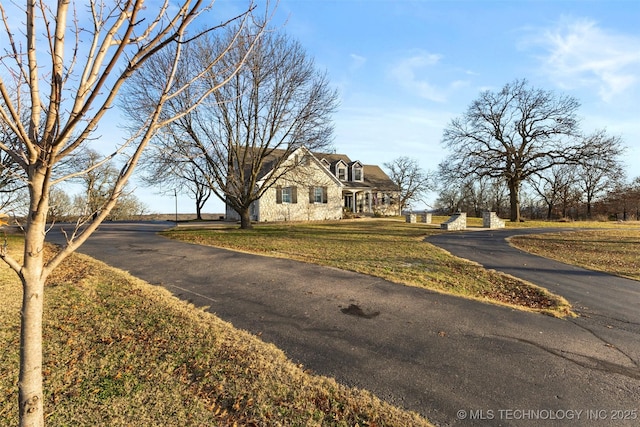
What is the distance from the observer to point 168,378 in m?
3.61

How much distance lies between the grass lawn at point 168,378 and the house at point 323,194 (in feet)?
56.4

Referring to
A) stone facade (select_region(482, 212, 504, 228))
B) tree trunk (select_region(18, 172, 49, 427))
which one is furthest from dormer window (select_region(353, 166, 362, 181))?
tree trunk (select_region(18, 172, 49, 427))

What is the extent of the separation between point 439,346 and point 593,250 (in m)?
14.3

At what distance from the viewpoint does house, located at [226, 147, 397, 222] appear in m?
29.6

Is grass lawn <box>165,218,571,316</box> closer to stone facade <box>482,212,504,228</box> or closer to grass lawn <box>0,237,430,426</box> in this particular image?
grass lawn <box>0,237,430,426</box>

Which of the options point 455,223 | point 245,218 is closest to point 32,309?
point 245,218

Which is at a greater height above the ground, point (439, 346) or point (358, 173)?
point (358, 173)

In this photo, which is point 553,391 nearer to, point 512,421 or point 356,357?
point 512,421

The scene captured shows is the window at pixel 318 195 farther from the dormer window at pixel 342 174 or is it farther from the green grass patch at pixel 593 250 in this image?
the green grass patch at pixel 593 250

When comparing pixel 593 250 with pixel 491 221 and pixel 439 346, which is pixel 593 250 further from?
pixel 439 346

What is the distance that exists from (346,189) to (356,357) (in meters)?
33.0

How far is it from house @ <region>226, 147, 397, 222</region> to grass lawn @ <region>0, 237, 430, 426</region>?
56.4 feet

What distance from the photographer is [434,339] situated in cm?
493

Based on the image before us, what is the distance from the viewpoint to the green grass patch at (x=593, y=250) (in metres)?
11.2
